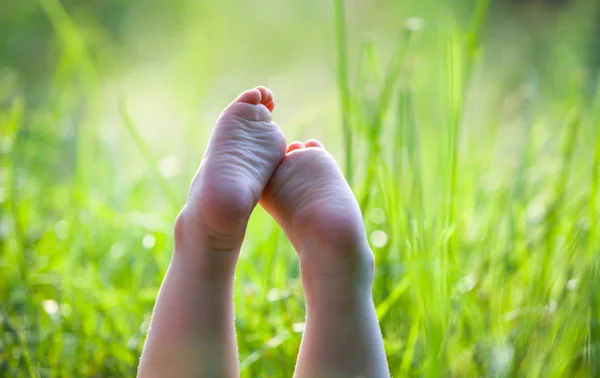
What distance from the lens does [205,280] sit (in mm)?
684

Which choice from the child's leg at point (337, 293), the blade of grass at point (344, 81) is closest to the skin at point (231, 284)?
the child's leg at point (337, 293)

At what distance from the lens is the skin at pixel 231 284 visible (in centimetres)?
67

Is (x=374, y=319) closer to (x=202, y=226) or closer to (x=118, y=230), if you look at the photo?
(x=202, y=226)

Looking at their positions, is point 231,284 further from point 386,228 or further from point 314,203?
point 386,228

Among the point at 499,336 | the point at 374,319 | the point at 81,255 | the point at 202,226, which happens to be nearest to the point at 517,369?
the point at 499,336

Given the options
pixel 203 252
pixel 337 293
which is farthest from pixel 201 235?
pixel 337 293

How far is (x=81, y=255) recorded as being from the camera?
131 cm

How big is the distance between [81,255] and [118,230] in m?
0.14

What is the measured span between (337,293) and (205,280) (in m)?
0.12

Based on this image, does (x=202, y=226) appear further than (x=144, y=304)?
No

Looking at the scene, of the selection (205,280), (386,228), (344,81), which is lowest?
(386,228)

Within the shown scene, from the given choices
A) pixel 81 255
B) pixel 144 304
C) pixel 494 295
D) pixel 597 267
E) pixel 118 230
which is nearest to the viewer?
pixel 597 267

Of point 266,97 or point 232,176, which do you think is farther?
point 266,97

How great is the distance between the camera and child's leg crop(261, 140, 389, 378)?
0.67 m
